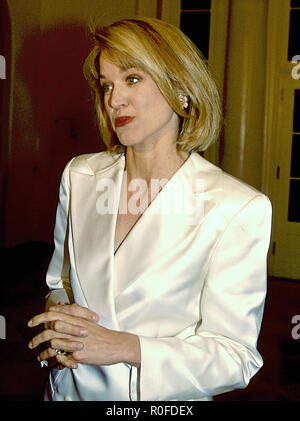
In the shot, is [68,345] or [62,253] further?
[62,253]

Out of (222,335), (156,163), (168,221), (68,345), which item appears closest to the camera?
(68,345)

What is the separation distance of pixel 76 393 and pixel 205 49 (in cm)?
613

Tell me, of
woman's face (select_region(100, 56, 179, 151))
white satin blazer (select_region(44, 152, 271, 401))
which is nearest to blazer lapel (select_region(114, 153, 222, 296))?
white satin blazer (select_region(44, 152, 271, 401))

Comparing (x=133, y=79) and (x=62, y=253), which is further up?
(x=133, y=79)

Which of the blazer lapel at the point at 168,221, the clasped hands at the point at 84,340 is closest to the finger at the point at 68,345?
the clasped hands at the point at 84,340

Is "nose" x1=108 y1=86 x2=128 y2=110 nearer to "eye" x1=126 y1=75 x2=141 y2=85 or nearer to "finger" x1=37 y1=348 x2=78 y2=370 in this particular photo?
"eye" x1=126 y1=75 x2=141 y2=85

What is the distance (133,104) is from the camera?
1.28 m

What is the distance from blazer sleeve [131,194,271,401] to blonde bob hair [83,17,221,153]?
13.3 inches

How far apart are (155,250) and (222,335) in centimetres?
26

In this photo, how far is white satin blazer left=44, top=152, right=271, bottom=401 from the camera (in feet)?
3.57

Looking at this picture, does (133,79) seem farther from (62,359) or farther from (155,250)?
(62,359)

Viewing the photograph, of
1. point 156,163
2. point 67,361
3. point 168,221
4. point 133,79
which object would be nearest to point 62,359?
point 67,361

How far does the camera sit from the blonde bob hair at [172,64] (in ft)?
4.09

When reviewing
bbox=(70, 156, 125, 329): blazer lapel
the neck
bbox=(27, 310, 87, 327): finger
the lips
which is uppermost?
the lips
